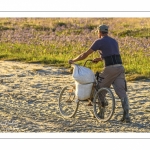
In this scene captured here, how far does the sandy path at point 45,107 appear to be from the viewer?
10266 millimetres

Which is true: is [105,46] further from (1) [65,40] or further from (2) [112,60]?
(1) [65,40]

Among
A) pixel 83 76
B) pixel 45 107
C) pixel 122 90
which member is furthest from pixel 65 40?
pixel 122 90

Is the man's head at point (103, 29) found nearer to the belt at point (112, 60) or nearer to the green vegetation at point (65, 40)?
the belt at point (112, 60)

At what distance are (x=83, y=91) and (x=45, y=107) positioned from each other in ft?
5.63

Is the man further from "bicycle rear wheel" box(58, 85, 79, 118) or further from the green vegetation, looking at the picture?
the green vegetation

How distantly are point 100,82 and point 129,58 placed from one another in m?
8.48

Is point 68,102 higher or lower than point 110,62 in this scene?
lower

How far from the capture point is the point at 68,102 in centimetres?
1105

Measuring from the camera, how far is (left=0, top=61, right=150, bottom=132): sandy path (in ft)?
33.7

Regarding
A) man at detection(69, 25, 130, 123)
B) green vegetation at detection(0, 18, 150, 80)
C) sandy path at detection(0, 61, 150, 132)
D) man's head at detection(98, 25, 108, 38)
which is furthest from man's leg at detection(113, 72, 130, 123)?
green vegetation at detection(0, 18, 150, 80)

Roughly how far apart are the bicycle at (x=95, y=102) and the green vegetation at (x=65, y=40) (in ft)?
15.5

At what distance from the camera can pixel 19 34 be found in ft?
77.5

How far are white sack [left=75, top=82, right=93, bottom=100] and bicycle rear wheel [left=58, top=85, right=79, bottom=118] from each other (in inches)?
9.8
